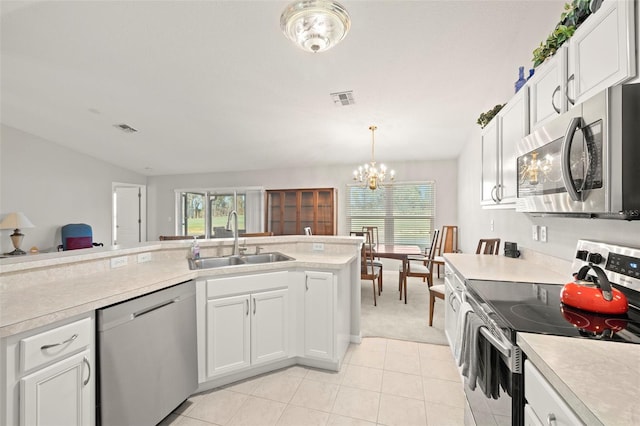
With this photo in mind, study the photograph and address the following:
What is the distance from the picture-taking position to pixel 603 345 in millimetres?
804

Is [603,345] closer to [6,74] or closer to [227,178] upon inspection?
[6,74]

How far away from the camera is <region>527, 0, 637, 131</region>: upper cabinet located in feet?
3.03

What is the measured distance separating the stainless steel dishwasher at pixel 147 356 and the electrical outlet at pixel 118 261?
65 centimetres

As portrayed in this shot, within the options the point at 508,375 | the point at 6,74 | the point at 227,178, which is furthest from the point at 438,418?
the point at 227,178

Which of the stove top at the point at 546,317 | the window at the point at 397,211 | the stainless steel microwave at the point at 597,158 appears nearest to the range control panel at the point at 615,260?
the stove top at the point at 546,317

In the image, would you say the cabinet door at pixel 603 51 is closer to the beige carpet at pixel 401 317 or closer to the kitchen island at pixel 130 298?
the kitchen island at pixel 130 298

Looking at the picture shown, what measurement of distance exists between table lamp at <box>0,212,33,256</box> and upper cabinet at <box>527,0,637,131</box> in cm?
685

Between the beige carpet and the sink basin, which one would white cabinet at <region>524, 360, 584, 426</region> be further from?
the beige carpet

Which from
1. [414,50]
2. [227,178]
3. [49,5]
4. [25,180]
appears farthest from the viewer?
[227,178]

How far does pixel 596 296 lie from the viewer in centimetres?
102

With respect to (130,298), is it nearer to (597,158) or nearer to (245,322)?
(245,322)

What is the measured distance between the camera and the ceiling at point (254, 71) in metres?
2.10

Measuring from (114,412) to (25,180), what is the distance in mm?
5799

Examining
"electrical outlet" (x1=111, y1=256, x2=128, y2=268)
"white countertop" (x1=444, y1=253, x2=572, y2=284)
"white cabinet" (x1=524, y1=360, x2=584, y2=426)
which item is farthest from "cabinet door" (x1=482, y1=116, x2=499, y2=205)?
"electrical outlet" (x1=111, y1=256, x2=128, y2=268)
